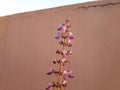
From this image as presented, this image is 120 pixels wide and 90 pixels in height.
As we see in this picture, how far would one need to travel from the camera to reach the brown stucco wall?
6.81 ft

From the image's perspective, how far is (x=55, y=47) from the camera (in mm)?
2301

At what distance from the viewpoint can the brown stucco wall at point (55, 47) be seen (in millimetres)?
2076

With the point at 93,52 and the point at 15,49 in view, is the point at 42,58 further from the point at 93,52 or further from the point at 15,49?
the point at 93,52

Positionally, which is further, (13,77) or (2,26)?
(2,26)

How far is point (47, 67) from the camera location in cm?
226

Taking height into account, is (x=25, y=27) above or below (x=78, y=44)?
above

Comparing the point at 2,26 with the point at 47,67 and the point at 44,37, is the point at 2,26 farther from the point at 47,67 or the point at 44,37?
the point at 47,67

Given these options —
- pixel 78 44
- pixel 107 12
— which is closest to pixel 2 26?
pixel 78 44

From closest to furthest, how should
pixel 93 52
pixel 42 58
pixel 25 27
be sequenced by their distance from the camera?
pixel 93 52 → pixel 42 58 → pixel 25 27

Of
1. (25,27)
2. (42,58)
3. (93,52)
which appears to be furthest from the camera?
(25,27)

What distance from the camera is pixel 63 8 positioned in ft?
7.81

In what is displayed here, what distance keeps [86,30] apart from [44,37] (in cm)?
39

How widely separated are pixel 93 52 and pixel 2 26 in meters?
0.99

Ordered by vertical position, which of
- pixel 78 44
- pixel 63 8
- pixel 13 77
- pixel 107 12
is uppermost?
pixel 63 8
